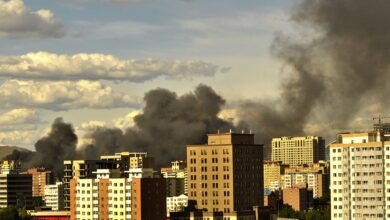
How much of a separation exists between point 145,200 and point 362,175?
97.5 ft

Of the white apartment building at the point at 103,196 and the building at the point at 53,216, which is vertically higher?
the white apartment building at the point at 103,196

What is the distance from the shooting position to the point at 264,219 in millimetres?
176125

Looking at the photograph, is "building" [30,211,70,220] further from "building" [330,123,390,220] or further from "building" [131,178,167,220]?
"building" [330,123,390,220]

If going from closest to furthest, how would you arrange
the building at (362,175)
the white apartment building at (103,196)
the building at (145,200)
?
the building at (362,175)
the building at (145,200)
the white apartment building at (103,196)

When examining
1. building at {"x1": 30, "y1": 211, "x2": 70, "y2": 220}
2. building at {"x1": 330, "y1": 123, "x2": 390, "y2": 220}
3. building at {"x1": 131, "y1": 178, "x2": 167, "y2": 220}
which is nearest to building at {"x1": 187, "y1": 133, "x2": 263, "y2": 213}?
building at {"x1": 30, "y1": 211, "x2": 70, "y2": 220}

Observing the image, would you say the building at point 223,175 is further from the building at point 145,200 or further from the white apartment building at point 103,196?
the building at point 145,200

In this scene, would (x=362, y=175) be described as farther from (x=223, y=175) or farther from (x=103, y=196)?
(x=223, y=175)

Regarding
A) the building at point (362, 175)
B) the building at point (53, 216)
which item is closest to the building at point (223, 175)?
the building at point (53, 216)

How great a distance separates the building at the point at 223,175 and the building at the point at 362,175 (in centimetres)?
3813

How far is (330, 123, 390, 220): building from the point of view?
140000mm

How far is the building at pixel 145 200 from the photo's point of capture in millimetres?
146125

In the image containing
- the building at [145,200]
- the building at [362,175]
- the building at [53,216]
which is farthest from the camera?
the building at [53,216]

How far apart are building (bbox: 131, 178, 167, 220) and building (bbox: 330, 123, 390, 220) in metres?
24.5

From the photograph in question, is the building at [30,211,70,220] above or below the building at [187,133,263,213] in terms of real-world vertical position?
below
